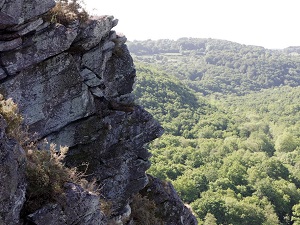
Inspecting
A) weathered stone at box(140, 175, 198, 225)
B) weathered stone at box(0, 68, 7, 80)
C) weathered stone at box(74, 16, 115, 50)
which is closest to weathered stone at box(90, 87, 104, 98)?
weathered stone at box(74, 16, 115, 50)

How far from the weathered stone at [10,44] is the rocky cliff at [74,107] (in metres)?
0.03

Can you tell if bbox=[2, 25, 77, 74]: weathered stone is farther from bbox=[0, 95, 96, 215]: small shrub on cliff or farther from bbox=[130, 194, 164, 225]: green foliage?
bbox=[130, 194, 164, 225]: green foliage

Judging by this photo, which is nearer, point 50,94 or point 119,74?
point 50,94

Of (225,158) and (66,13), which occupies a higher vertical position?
(66,13)

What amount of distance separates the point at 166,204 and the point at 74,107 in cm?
814

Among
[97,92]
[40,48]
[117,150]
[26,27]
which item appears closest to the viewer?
[26,27]

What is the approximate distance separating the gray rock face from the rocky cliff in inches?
0.8

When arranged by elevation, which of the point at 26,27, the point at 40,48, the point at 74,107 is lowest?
the point at 74,107

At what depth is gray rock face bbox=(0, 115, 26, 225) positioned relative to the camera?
23.9 ft

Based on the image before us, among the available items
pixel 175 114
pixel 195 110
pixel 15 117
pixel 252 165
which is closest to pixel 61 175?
pixel 15 117

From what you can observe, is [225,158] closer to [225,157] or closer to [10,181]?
[225,157]

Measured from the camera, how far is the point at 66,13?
1184 cm

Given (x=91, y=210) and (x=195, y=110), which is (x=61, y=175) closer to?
(x=91, y=210)

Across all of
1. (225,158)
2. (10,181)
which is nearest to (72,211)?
(10,181)
